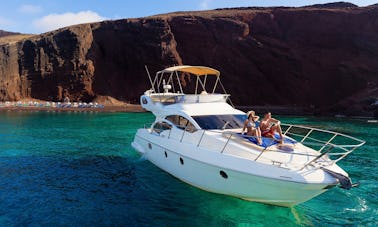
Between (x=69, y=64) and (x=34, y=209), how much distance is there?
57.0 metres

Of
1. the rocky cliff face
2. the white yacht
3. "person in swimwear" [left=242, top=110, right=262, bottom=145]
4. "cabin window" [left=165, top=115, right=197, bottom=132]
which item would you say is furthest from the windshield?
the rocky cliff face

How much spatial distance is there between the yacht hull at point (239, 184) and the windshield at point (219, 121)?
1413mm

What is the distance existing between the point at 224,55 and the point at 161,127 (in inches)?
1961

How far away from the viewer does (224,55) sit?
201 ft

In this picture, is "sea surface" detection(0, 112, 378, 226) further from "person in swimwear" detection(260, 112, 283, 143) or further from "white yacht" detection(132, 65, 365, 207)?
"person in swimwear" detection(260, 112, 283, 143)

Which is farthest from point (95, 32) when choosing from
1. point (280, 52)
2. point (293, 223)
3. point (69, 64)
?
point (293, 223)

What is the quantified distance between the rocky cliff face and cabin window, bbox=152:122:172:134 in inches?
1800

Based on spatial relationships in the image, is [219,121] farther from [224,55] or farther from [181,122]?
[224,55]

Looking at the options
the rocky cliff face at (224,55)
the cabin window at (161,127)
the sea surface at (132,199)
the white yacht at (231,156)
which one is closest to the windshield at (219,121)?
the white yacht at (231,156)

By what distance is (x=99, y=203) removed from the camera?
32.7ft

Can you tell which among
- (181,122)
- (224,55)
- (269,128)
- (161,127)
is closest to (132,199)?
(181,122)

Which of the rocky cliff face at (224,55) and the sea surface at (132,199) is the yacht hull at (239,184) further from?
the rocky cliff face at (224,55)

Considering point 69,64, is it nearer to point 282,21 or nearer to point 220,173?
point 282,21

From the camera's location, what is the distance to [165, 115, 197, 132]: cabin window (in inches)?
448
